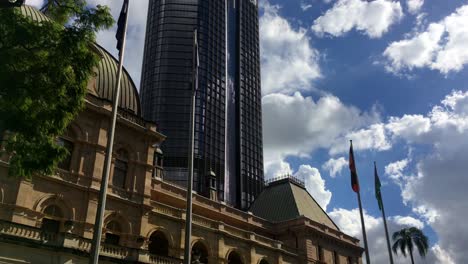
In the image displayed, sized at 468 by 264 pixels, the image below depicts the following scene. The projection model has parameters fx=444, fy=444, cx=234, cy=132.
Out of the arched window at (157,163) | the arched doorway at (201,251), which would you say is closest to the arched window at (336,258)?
the arched doorway at (201,251)

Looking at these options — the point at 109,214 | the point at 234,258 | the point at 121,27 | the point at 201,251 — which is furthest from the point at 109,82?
the point at 234,258

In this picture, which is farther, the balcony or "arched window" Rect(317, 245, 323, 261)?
"arched window" Rect(317, 245, 323, 261)

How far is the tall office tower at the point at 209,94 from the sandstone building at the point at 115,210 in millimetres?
59488

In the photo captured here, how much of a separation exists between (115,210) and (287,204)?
3064 cm

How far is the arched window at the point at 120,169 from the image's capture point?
33188 mm

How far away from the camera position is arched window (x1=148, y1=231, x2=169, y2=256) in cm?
3497

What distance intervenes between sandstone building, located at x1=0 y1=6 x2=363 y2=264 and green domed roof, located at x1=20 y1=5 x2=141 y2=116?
0.30 feet

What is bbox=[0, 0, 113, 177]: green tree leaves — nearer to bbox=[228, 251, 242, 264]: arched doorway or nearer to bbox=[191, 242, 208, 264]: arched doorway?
bbox=[191, 242, 208, 264]: arched doorway

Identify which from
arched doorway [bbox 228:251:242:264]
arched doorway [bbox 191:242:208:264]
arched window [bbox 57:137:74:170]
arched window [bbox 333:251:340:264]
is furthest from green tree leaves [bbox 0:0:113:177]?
arched window [bbox 333:251:340:264]

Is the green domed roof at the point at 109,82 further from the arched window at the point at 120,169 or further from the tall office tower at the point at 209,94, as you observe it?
the tall office tower at the point at 209,94

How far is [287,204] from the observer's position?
57.7 meters

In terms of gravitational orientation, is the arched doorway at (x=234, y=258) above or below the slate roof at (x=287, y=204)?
below

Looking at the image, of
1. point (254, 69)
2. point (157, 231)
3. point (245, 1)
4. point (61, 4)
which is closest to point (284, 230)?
point (157, 231)

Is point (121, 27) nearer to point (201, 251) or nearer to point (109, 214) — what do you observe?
point (109, 214)
